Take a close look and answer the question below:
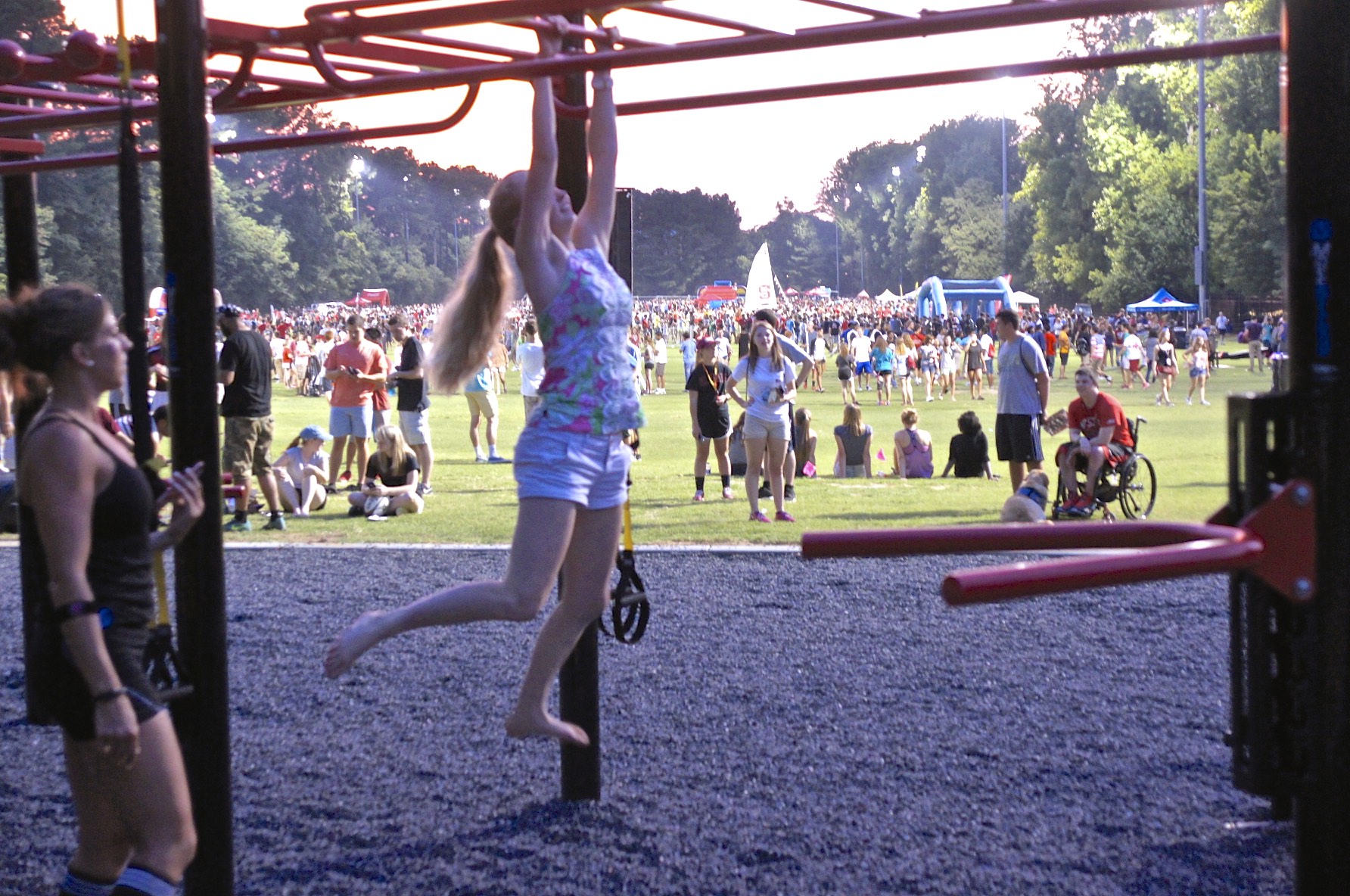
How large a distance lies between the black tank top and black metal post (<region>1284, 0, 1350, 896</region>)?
2378 mm

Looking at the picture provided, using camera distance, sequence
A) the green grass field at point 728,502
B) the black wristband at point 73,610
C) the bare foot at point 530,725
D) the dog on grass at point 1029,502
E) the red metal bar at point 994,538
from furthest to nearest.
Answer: the green grass field at point 728,502 → the dog on grass at point 1029,502 → the bare foot at point 530,725 → the black wristband at point 73,610 → the red metal bar at point 994,538

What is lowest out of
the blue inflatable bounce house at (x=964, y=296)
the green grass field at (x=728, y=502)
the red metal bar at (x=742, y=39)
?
the green grass field at (x=728, y=502)

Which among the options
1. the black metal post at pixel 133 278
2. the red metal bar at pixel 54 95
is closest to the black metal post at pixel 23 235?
the red metal bar at pixel 54 95

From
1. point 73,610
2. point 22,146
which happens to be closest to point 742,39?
point 73,610

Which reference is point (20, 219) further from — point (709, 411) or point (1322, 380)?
point (709, 411)

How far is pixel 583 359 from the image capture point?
368 cm

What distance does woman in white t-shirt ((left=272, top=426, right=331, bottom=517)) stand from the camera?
13.7 metres

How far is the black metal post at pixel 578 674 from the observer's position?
15.3ft

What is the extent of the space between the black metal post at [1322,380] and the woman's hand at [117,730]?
2251 millimetres

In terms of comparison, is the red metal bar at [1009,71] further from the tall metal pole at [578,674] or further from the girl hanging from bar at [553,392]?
the tall metal pole at [578,674]

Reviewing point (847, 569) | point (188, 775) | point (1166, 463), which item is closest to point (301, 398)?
point (1166, 463)

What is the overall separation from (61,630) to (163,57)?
131 centimetres

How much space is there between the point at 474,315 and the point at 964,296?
235 feet

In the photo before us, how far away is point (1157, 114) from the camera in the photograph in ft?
249
